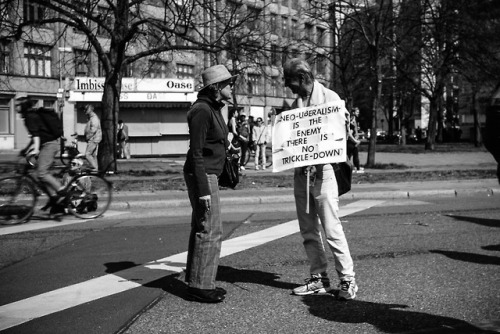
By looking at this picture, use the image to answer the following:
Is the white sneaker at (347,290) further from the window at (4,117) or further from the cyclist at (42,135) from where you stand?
the window at (4,117)

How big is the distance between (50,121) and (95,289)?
4.90 meters

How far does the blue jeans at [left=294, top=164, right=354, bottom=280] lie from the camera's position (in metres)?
4.82

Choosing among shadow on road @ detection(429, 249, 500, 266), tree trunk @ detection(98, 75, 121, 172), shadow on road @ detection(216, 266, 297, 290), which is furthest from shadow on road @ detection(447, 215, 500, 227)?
tree trunk @ detection(98, 75, 121, 172)

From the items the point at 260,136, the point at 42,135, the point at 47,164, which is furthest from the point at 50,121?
the point at 260,136

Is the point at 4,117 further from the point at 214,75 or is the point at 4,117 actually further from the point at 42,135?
the point at 214,75

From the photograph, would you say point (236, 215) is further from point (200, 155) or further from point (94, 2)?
point (94, 2)

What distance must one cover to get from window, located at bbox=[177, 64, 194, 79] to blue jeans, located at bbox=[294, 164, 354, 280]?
45082mm

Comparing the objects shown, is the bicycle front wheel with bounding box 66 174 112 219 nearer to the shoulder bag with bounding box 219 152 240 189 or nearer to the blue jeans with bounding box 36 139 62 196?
the blue jeans with bounding box 36 139 62 196

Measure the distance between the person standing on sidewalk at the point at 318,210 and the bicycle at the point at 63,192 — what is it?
5757mm

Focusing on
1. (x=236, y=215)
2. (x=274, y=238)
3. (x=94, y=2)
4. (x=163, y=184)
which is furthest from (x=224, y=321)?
(x=94, y=2)

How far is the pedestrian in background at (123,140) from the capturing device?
86.8ft

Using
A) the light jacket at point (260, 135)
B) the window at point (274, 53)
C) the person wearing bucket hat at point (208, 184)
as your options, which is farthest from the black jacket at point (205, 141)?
the light jacket at point (260, 135)

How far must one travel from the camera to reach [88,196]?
10102 mm

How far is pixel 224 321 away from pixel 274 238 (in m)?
3.58
